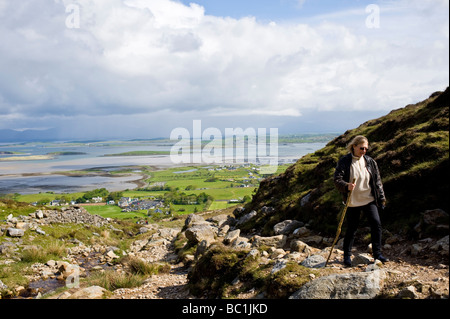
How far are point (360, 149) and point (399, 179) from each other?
5.39 m

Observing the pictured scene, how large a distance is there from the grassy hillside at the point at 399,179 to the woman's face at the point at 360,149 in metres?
3.55

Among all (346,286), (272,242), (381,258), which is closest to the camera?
(346,286)

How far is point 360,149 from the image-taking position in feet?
20.5

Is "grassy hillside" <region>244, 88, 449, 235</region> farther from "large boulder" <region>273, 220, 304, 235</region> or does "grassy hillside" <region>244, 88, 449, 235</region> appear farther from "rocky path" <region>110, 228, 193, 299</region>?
→ "rocky path" <region>110, 228, 193, 299</region>

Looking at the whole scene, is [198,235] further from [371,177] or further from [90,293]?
[371,177]

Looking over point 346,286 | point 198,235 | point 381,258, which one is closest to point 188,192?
point 198,235

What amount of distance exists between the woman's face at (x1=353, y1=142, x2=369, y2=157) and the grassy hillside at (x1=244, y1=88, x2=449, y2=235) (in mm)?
3549

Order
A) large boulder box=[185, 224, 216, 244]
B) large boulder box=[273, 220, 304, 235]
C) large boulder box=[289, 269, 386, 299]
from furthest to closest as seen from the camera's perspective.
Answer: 1. large boulder box=[185, 224, 216, 244]
2. large boulder box=[273, 220, 304, 235]
3. large boulder box=[289, 269, 386, 299]

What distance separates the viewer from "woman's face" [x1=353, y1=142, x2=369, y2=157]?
6.17 meters

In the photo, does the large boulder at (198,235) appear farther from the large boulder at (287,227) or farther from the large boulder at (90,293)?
the large boulder at (90,293)

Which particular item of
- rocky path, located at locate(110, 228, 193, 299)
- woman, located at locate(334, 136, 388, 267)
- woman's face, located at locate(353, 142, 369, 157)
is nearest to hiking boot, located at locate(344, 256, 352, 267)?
woman, located at locate(334, 136, 388, 267)

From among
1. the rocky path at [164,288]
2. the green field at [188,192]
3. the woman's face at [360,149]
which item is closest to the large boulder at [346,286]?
the woman's face at [360,149]

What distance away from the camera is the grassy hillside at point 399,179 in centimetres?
894
